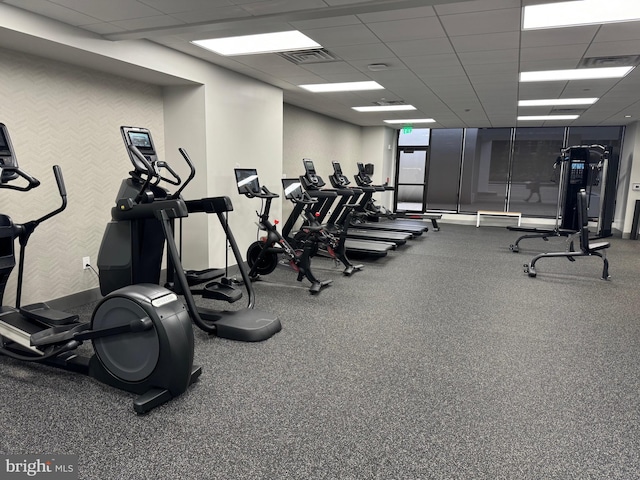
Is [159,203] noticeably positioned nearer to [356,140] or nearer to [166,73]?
[166,73]

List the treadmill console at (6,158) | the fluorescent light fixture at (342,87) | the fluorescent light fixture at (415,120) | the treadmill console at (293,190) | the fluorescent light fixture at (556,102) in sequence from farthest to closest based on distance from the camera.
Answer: the fluorescent light fixture at (415,120) < the fluorescent light fixture at (556,102) < the fluorescent light fixture at (342,87) < the treadmill console at (293,190) < the treadmill console at (6,158)

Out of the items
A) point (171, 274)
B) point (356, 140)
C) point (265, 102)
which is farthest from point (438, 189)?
point (171, 274)

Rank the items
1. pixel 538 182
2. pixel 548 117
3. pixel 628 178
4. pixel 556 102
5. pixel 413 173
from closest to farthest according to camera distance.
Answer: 1. pixel 556 102
2. pixel 548 117
3. pixel 628 178
4. pixel 413 173
5. pixel 538 182

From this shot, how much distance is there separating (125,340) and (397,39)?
339 centimetres

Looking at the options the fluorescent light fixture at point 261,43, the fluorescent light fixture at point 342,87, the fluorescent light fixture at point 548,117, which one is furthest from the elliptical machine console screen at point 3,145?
the fluorescent light fixture at point 548,117

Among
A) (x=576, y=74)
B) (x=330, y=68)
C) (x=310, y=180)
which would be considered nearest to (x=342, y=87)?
(x=330, y=68)

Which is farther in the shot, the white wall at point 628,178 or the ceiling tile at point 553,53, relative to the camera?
the white wall at point 628,178

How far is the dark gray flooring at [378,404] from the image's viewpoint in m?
2.05

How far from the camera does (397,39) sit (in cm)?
395

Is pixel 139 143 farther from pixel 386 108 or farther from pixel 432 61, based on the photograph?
pixel 386 108

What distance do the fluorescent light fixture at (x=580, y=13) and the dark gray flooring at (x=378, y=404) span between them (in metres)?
2.61

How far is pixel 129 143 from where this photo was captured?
3.17m

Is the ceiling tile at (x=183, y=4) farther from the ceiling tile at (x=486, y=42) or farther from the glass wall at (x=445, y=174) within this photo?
the glass wall at (x=445, y=174)

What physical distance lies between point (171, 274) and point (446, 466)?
2815 mm
